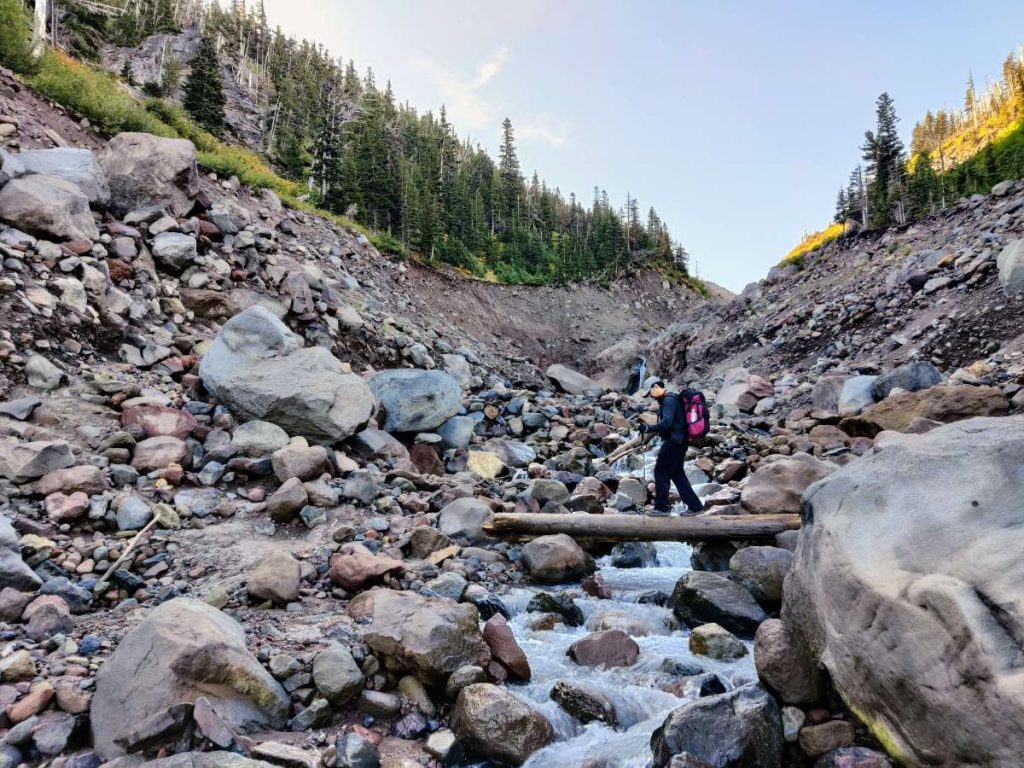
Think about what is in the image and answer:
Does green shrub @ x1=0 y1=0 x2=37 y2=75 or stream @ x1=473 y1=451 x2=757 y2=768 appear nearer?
stream @ x1=473 y1=451 x2=757 y2=768

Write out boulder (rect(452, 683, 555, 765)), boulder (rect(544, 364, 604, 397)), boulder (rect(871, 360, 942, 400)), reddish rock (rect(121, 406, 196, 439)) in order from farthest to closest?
boulder (rect(544, 364, 604, 397))
boulder (rect(871, 360, 942, 400))
reddish rock (rect(121, 406, 196, 439))
boulder (rect(452, 683, 555, 765))

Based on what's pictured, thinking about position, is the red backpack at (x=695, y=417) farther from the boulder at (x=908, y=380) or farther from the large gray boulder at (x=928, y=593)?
the boulder at (x=908, y=380)

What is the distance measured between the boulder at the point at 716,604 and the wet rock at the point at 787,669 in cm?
169

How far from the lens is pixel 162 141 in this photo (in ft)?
47.9

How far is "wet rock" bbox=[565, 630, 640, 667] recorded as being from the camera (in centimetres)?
549

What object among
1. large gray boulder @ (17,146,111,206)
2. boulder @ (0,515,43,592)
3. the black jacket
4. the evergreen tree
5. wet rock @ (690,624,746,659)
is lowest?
wet rock @ (690,624,746,659)

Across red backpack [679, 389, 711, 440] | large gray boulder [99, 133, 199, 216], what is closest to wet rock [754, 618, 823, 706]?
red backpack [679, 389, 711, 440]

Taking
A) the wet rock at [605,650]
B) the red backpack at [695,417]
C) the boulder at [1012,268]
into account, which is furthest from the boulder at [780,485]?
the boulder at [1012,268]

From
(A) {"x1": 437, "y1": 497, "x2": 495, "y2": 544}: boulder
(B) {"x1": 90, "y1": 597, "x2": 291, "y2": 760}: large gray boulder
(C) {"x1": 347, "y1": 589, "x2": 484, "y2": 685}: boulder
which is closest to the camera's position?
(B) {"x1": 90, "y1": 597, "x2": 291, "y2": 760}: large gray boulder

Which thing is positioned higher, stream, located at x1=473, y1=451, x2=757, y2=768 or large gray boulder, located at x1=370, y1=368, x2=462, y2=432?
large gray boulder, located at x1=370, y1=368, x2=462, y2=432

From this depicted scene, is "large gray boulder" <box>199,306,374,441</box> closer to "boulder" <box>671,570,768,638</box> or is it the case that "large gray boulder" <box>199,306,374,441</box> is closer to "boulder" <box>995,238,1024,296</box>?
"boulder" <box>671,570,768,638</box>

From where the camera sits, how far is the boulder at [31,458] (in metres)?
6.87

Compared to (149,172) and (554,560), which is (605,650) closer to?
(554,560)

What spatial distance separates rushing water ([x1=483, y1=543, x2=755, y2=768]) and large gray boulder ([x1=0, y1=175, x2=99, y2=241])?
36.5 ft
